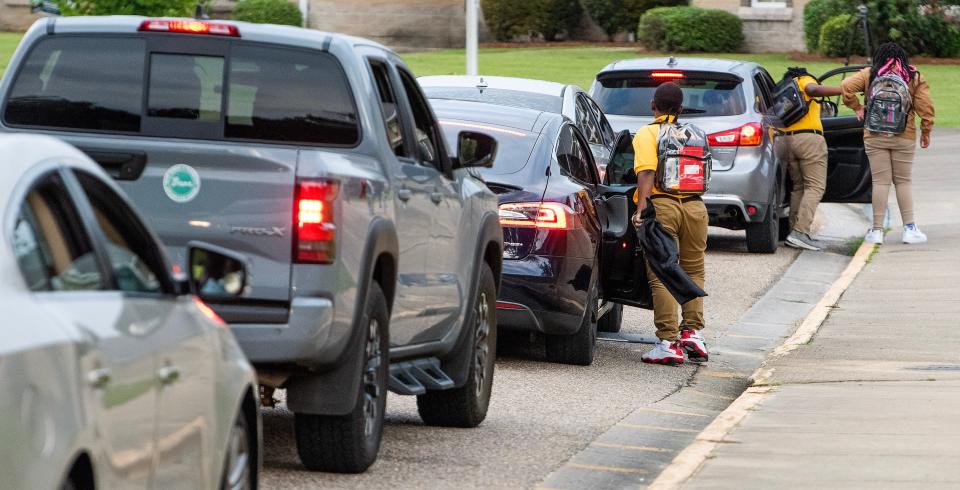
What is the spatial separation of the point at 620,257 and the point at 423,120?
12.2 ft

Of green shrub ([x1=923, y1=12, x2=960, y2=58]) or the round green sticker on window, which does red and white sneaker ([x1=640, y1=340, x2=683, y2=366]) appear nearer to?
the round green sticker on window

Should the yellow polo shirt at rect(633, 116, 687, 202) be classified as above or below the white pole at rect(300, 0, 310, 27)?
above

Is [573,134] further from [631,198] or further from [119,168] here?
[119,168]

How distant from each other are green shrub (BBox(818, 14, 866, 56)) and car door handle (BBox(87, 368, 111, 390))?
40.4 m

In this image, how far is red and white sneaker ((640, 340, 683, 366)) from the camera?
38.3ft

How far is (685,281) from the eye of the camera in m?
11.5

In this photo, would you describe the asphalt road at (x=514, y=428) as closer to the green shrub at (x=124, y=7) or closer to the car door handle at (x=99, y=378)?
the car door handle at (x=99, y=378)

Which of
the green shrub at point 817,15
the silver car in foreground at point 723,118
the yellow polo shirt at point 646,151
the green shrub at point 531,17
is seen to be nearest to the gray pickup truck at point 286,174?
the yellow polo shirt at point 646,151

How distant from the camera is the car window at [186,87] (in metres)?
7.10

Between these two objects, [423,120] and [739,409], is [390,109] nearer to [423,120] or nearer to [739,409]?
[423,120]

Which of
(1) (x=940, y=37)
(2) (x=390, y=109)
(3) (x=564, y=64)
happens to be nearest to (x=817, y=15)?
(1) (x=940, y=37)

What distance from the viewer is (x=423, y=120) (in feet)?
27.9

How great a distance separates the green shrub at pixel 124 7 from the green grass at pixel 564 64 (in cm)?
2037

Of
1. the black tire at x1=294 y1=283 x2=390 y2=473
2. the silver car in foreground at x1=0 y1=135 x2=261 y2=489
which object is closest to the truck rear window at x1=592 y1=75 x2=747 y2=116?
the black tire at x1=294 y1=283 x2=390 y2=473
